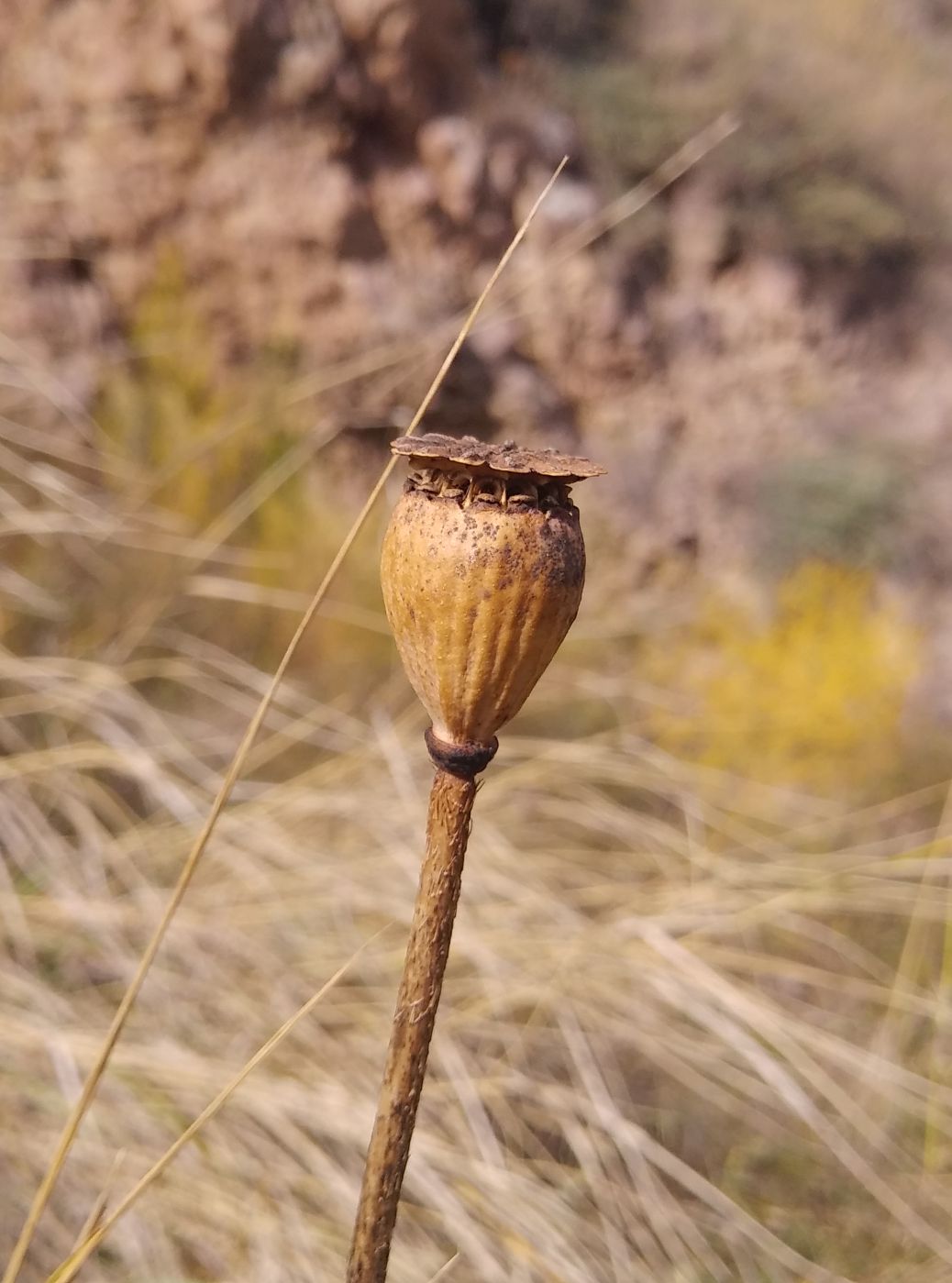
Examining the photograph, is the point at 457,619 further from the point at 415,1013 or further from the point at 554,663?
the point at 554,663

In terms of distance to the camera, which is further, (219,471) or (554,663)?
(554,663)

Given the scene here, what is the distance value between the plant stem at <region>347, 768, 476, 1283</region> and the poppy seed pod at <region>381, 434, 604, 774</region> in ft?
0.04

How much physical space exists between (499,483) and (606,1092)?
64cm

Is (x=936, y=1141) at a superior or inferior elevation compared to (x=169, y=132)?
inferior

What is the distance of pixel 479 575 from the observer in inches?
7.5

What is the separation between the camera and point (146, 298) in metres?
1.08

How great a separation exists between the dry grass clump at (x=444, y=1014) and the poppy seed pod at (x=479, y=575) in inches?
18.5

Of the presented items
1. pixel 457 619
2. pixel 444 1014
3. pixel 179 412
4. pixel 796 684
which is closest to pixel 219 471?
pixel 179 412

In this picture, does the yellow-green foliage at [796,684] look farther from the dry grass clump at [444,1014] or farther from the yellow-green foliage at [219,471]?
the yellow-green foliage at [219,471]

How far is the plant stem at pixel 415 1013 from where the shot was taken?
0.20m

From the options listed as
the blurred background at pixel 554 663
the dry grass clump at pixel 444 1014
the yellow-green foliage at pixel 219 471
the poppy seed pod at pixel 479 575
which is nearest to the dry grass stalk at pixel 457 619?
the poppy seed pod at pixel 479 575

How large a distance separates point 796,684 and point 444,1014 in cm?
77

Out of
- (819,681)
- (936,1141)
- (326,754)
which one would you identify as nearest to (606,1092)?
Answer: (936,1141)

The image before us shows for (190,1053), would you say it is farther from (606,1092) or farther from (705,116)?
(705,116)
